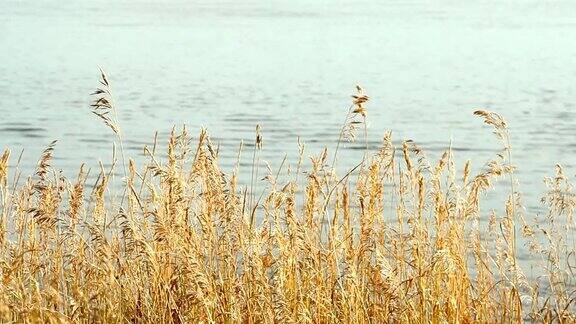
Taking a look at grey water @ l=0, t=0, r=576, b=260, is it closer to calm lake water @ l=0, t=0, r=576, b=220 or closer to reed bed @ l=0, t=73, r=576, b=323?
calm lake water @ l=0, t=0, r=576, b=220

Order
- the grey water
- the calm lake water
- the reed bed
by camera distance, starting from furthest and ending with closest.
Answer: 1. the calm lake water
2. the grey water
3. the reed bed

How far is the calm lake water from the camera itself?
1903cm

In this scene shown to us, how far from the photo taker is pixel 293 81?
28.6 meters

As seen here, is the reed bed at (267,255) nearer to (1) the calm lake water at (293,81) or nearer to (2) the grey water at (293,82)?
(2) the grey water at (293,82)

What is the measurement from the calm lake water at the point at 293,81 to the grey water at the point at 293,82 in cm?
6

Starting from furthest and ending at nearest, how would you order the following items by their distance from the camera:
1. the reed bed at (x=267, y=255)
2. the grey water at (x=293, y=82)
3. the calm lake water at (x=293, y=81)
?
the calm lake water at (x=293, y=81), the grey water at (x=293, y=82), the reed bed at (x=267, y=255)

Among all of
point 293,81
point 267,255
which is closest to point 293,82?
point 293,81

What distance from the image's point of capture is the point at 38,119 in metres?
22.0

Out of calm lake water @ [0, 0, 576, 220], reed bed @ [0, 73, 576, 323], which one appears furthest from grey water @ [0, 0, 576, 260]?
reed bed @ [0, 73, 576, 323]

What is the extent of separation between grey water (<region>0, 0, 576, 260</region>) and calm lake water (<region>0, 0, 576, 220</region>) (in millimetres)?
58

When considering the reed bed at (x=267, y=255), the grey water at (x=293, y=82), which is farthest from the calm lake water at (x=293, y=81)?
the reed bed at (x=267, y=255)

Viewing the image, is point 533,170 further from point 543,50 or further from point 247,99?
point 543,50

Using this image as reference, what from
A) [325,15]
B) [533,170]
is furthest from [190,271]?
[325,15]

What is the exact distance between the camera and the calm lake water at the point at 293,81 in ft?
62.4
